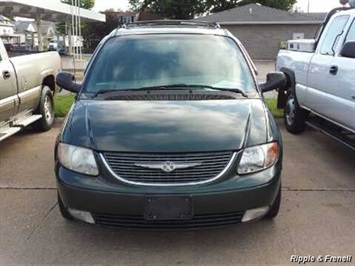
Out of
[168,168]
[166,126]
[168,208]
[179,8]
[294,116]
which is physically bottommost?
[294,116]

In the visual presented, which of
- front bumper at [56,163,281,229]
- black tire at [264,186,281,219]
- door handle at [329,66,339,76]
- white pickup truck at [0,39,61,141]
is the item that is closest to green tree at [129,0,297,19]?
white pickup truck at [0,39,61,141]

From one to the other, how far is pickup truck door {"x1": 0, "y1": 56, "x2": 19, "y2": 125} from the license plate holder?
3492 millimetres

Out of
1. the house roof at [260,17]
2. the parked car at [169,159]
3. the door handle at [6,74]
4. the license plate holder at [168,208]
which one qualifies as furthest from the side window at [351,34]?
the house roof at [260,17]

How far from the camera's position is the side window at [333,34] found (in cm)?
623

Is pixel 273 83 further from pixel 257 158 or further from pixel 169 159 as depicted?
pixel 169 159

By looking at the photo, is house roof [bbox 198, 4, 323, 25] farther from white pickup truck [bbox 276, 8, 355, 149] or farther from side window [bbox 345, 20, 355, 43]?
side window [bbox 345, 20, 355, 43]

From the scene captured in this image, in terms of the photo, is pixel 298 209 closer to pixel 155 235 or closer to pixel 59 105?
pixel 155 235

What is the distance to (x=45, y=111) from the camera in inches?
311

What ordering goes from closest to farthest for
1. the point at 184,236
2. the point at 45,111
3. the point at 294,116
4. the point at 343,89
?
the point at 184,236
the point at 343,89
the point at 294,116
the point at 45,111

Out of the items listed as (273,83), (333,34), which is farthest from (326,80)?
(273,83)

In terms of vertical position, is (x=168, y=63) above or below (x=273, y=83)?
above

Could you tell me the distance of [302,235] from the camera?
159 inches

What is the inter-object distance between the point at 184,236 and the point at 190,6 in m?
47.0

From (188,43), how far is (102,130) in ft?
5.60
